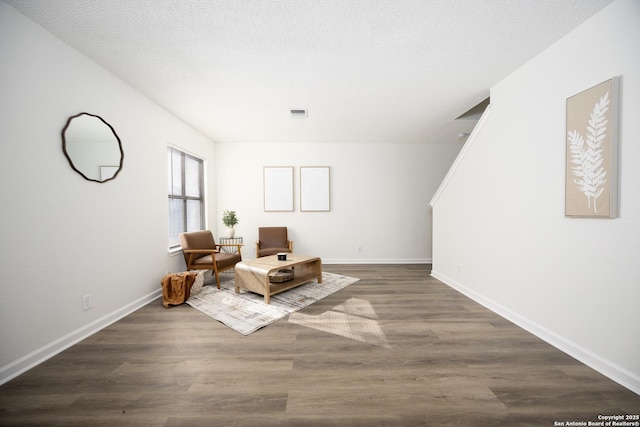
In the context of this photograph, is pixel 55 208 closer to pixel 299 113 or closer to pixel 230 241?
pixel 299 113

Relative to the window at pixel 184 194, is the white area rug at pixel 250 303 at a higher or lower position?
lower

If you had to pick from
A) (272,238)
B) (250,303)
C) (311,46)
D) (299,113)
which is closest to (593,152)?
(311,46)

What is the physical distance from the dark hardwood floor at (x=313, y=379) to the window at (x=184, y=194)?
181 centimetres

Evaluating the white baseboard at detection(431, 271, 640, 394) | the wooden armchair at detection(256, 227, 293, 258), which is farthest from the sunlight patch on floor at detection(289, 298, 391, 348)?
the wooden armchair at detection(256, 227, 293, 258)

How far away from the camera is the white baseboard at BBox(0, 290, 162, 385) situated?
63.7 inches

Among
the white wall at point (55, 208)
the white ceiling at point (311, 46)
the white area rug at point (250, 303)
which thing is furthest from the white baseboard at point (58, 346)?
the white ceiling at point (311, 46)

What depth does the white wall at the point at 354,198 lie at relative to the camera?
5.12m

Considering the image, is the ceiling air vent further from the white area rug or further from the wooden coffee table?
the white area rug

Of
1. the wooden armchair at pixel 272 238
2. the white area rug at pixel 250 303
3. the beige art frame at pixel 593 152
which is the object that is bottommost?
the white area rug at pixel 250 303

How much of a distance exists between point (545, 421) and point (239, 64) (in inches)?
137

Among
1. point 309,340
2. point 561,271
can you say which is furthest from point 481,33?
point 309,340

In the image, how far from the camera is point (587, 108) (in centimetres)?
177

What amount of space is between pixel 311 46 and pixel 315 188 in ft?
10.5

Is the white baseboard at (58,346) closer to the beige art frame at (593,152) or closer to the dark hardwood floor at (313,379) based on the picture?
the dark hardwood floor at (313,379)
